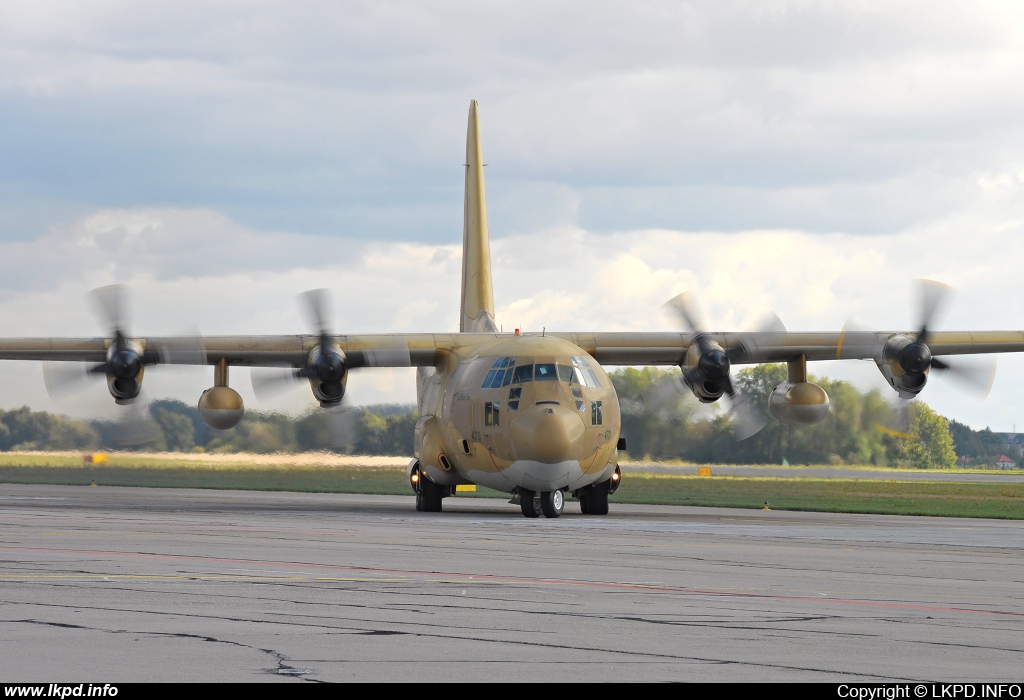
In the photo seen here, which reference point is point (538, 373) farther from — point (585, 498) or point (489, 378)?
point (585, 498)

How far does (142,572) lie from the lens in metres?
13.2

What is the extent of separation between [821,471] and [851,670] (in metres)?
40.5

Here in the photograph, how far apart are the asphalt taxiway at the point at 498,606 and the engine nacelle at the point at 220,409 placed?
10468 millimetres

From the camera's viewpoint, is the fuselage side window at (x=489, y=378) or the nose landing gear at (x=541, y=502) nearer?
the nose landing gear at (x=541, y=502)

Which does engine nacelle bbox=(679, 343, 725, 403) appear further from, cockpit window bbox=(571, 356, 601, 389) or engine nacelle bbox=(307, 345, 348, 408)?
engine nacelle bbox=(307, 345, 348, 408)

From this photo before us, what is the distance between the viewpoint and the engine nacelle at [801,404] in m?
32.9

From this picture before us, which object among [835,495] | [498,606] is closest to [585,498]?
[835,495]

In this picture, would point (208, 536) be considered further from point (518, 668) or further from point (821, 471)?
point (821, 471)

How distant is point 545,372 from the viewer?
26.4 m

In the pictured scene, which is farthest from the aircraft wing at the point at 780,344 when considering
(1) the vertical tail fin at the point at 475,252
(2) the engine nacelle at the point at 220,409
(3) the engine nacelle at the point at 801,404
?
(2) the engine nacelle at the point at 220,409

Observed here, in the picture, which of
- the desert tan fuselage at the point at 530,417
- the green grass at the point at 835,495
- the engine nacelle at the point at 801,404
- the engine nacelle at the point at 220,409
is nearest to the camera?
the desert tan fuselage at the point at 530,417

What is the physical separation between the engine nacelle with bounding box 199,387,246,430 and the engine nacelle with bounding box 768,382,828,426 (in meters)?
13.7

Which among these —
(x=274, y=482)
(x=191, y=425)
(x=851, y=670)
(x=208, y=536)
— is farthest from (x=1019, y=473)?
(x=851, y=670)

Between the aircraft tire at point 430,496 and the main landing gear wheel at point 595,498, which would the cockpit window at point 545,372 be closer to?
the main landing gear wheel at point 595,498
